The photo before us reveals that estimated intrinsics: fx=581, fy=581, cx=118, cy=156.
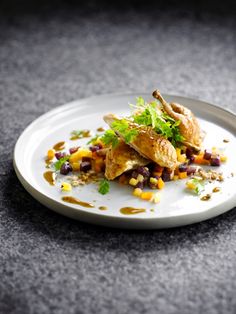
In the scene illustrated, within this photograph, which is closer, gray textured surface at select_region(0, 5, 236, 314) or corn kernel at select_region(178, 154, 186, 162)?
gray textured surface at select_region(0, 5, 236, 314)

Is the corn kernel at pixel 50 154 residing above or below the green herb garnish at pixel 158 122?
below

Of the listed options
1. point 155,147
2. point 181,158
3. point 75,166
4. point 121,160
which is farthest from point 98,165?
point 181,158

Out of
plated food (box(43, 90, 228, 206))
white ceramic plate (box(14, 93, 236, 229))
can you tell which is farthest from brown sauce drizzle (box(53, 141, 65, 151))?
plated food (box(43, 90, 228, 206))

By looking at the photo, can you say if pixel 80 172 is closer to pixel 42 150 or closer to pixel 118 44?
pixel 42 150

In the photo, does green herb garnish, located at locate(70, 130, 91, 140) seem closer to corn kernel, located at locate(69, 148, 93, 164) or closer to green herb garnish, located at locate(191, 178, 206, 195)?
corn kernel, located at locate(69, 148, 93, 164)

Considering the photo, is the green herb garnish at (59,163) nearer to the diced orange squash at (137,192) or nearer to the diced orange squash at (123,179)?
the diced orange squash at (123,179)

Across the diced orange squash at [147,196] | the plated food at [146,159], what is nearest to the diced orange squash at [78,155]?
the plated food at [146,159]

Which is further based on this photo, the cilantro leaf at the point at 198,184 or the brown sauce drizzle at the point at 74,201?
the cilantro leaf at the point at 198,184
